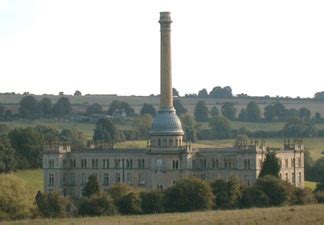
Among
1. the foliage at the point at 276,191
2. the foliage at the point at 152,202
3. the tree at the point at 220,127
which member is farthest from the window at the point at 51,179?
the tree at the point at 220,127

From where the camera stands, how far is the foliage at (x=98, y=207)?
318 ft

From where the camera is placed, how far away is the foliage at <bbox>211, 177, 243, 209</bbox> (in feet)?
339

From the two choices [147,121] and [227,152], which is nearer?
[227,152]

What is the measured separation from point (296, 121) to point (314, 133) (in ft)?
13.7

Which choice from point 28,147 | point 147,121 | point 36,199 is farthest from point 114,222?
point 147,121

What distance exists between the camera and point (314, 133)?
184m

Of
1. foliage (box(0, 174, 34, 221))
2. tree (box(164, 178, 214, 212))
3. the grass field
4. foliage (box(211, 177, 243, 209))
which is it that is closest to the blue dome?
foliage (box(211, 177, 243, 209))

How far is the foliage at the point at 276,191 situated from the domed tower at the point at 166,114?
20.5 meters

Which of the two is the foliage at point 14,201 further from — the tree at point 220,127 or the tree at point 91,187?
the tree at point 220,127

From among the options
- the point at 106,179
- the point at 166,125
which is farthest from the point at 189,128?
the point at 166,125

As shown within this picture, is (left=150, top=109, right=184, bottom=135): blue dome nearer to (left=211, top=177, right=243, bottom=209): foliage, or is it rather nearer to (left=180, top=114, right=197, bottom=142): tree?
(left=211, top=177, right=243, bottom=209): foliage

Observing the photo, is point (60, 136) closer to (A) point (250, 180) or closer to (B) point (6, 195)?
(A) point (250, 180)

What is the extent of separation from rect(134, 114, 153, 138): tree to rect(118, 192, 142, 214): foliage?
79341 millimetres

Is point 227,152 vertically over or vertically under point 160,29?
under
